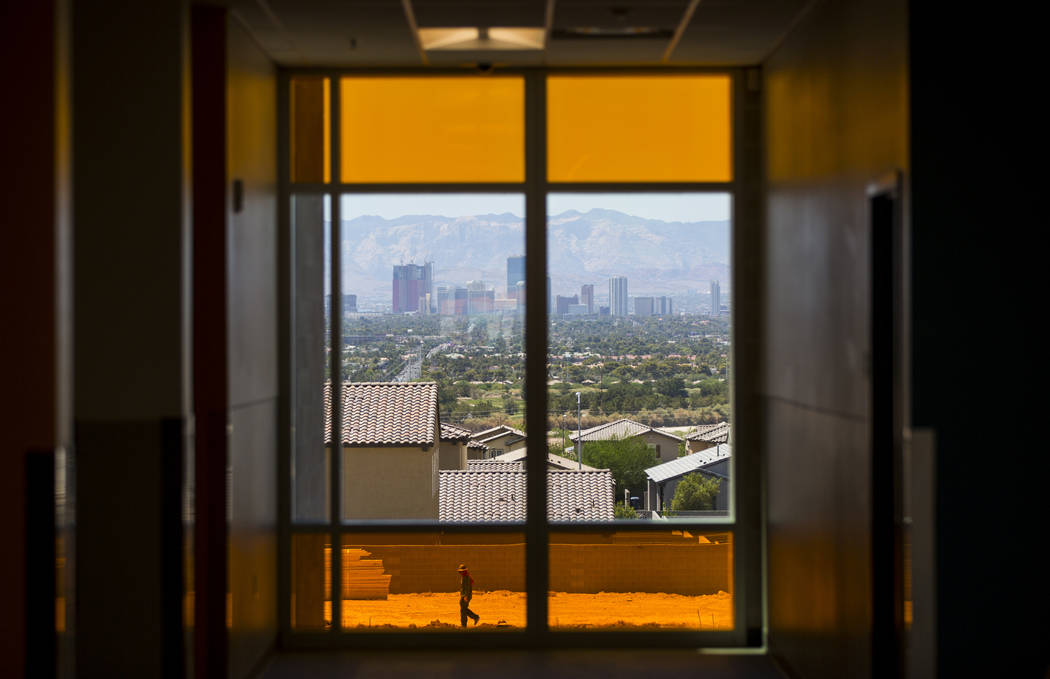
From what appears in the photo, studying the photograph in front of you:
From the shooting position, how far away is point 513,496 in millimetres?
5543

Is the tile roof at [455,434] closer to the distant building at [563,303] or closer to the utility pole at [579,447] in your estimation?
the utility pole at [579,447]

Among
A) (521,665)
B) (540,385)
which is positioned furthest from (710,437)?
(521,665)

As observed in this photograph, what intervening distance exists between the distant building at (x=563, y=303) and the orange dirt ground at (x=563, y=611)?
168 cm

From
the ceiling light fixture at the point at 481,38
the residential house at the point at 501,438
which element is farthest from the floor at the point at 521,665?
the ceiling light fixture at the point at 481,38

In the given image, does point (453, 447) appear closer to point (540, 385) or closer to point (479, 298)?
point (540, 385)

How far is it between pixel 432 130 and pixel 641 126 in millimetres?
1239

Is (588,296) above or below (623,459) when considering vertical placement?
above

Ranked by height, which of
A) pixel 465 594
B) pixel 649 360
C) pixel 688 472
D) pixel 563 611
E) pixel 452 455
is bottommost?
pixel 563 611
